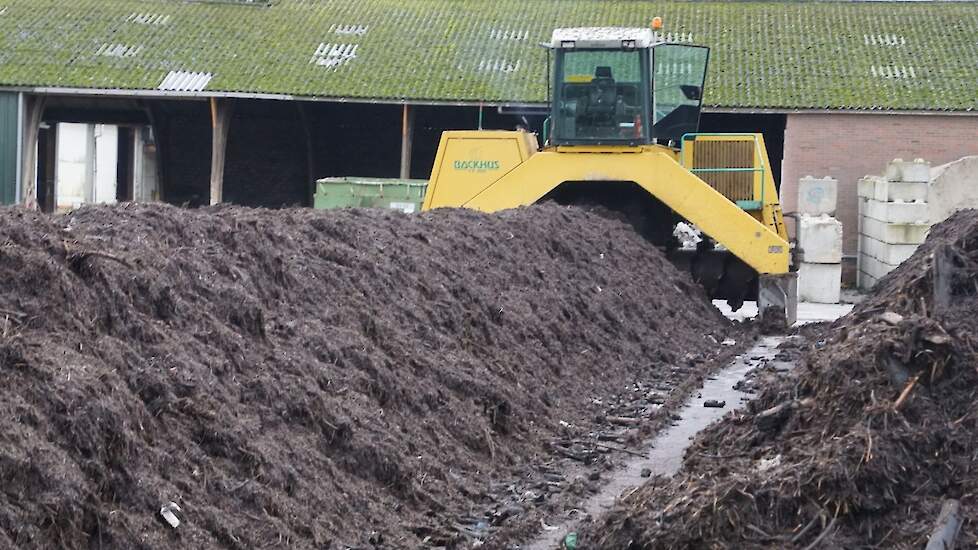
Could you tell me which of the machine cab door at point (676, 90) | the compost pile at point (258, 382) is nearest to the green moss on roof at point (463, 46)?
the machine cab door at point (676, 90)

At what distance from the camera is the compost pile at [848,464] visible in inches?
233

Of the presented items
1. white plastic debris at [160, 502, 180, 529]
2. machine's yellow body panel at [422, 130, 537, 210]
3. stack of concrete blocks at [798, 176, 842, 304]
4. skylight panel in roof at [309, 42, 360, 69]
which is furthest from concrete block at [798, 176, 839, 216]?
white plastic debris at [160, 502, 180, 529]

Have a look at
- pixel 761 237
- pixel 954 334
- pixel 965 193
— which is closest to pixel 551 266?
pixel 761 237

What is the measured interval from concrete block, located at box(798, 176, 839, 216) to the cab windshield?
8282 millimetres

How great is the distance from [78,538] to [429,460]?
2969 millimetres

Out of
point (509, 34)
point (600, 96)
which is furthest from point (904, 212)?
point (509, 34)

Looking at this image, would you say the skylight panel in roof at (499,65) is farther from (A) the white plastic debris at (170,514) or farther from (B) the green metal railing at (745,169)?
(A) the white plastic debris at (170,514)

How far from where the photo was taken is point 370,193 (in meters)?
22.3

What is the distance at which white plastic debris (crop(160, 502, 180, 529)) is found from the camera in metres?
5.78

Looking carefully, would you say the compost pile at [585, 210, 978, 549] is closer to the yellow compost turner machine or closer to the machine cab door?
the yellow compost turner machine

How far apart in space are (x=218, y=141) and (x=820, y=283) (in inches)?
516

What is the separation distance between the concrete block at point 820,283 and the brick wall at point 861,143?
526 centimetres

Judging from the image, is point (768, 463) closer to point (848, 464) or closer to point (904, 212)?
point (848, 464)

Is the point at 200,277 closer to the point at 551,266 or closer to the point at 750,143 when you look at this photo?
the point at 551,266
